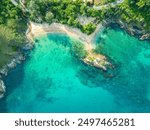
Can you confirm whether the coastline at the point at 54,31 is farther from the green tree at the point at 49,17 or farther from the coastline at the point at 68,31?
the green tree at the point at 49,17

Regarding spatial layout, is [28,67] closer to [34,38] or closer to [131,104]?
[34,38]

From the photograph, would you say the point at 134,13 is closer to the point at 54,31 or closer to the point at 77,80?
the point at 54,31

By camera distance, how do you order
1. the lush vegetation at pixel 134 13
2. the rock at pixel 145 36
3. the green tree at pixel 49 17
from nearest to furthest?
the green tree at pixel 49 17 < the lush vegetation at pixel 134 13 < the rock at pixel 145 36

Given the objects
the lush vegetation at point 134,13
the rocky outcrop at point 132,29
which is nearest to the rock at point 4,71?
the rocky outcrop at point 132,29

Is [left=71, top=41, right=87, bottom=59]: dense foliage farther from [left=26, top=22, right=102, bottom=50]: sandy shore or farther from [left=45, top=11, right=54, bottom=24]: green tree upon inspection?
[left=45, top=11, right=54, bottom=24]: green tree

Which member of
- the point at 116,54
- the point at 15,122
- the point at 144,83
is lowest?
the point at 15,122

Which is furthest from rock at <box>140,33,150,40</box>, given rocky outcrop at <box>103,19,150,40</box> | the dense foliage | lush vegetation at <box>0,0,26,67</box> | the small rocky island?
lush vegetation at <box>0,0,26,67</box>

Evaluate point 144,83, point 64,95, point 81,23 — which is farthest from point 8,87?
point 144,83
